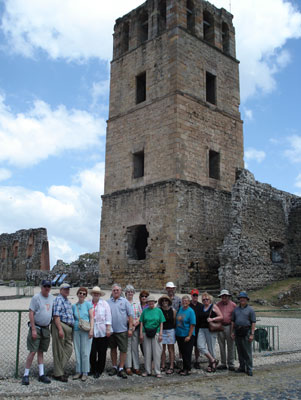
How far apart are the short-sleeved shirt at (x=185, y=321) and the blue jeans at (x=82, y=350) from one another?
4.77 feet

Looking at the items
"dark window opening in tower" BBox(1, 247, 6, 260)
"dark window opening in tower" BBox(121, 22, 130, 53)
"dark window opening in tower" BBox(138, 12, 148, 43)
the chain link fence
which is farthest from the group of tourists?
"dark window opening in tower" BBox(1, 247, 6, 260)

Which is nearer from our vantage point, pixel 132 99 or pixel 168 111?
pixel 168 111

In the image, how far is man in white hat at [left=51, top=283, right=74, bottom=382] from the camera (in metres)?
5.73

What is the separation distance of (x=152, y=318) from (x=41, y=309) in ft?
5.58

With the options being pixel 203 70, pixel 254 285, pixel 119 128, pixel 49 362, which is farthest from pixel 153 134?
pixel 49 362

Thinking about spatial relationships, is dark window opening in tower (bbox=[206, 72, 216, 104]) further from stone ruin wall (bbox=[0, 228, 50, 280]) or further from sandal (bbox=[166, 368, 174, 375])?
stone ruin wall (bbox=[0, 228, 50, 280])

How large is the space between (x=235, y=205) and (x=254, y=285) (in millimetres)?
3296

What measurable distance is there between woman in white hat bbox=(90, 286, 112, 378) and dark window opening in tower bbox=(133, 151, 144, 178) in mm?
12269

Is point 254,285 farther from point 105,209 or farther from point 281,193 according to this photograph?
point 105,209

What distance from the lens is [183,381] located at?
5.88 metres

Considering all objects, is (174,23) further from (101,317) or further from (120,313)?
(101,317)

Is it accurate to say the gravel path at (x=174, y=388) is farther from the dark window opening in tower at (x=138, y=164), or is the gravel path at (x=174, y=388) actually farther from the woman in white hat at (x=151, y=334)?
the dark window opening in tower at (x=138, y=164)

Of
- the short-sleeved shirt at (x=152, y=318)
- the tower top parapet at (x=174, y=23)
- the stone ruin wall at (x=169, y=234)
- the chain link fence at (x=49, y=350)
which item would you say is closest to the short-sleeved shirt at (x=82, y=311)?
the chain link fence at (x=49, y=350)

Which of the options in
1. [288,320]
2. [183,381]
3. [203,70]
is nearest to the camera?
[183,381]
